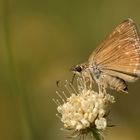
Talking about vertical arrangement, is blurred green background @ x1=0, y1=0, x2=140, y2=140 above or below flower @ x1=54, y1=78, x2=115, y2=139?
above

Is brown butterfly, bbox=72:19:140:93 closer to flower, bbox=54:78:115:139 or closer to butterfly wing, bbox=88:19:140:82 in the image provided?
butterfly wing, bbox=88:19:140:82

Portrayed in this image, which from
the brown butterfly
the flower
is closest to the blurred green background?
the flower

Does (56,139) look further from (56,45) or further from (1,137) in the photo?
(56,45)

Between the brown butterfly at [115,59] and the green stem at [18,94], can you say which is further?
the green stem at [18,94]

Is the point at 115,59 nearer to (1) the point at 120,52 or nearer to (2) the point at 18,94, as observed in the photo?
(1) the point at 120,52

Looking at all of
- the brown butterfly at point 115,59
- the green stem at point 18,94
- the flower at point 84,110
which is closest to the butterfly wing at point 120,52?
the brown butterfly at point 115,59

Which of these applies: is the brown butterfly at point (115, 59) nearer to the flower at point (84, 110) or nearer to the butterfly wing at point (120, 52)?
the butterfly wing at point (120, 52)

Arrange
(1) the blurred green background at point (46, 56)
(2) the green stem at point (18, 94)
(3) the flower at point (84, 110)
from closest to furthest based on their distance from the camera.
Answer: (3) the flower at point (84, 110) → (2) the green stem at point (18, 94) → (1) the blurred green background at point (46, 56)

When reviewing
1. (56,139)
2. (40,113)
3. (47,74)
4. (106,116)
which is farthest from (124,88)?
(47,74)
